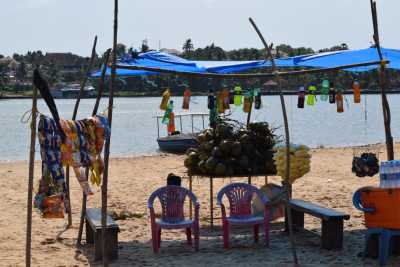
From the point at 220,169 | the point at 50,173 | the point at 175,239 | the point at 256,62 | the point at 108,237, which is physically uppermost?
the point at 256,62

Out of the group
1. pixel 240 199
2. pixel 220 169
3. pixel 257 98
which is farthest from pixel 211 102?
pixel 240 199

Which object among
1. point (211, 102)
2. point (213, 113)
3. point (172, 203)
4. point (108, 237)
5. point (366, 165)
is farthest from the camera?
point (211, 102)

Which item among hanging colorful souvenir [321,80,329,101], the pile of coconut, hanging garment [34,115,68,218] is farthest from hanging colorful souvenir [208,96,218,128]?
hanging garment [34,115,68,218]

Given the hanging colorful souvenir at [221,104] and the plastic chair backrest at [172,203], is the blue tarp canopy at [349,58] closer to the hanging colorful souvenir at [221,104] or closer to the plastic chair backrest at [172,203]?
the hanging colorful souvenir at [221,104]

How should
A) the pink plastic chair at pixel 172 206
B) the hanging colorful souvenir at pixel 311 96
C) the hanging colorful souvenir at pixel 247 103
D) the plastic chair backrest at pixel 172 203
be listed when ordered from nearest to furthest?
1. the pink plastic chair at pixel 172 206
2. the plastic chair backrest at pixel 172 203
3. the hanging colorful souvenir at pixel 247 103
4. the hanging colorful souvenir at pixel 311 96

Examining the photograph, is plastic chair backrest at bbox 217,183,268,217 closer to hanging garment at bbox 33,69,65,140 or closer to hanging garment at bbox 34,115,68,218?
hanging garment at bbox 34,115,68,218

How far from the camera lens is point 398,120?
168 feet

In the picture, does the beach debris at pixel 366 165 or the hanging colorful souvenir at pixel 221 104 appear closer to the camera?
the beach debris at pixel 366 165

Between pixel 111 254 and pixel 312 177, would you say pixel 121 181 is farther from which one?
pixel 111 254

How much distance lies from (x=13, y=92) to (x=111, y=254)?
107 meters

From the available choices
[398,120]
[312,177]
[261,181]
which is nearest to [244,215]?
[261,181]

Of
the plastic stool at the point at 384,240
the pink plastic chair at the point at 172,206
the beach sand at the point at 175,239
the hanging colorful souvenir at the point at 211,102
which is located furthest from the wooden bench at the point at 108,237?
the plastic stool at the point at 384,240

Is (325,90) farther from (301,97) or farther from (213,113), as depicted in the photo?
(213,113)

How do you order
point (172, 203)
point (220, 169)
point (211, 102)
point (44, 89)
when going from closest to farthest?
1. point (44, 89)
2. point (172, 203)
3. point (220, 169)
4. point (211, 102)
